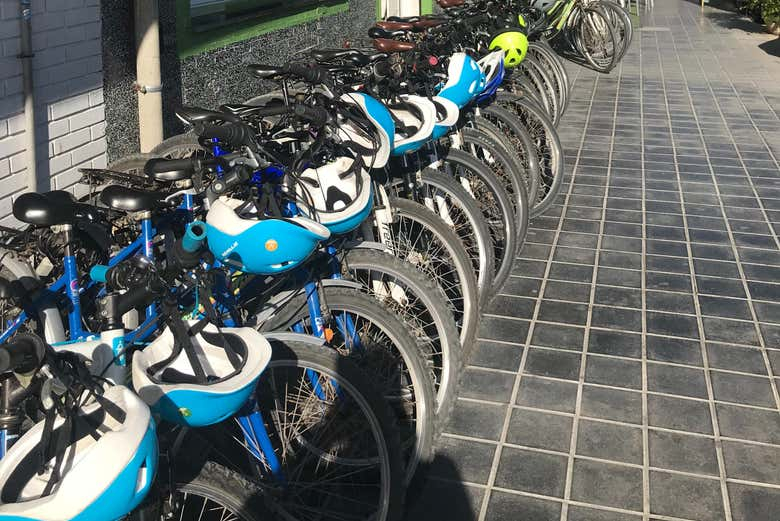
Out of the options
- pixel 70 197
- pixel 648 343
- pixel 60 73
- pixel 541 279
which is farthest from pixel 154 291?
pixel 541 279

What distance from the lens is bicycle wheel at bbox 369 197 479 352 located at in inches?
154

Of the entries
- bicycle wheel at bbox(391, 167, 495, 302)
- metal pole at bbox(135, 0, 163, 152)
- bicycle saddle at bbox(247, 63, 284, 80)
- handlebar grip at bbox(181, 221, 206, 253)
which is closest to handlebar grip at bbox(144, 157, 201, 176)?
→ handlebar grip at bbox(181, 221, 206, 253)

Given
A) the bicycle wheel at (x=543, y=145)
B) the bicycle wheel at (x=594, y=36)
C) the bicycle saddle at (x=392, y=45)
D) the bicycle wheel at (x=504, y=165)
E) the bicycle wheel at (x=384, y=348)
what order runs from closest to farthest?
1. the bicycle wheel at (x=384, y=348)
2. the bicycle saddle at (x=392, y=45)
3. the bicycle wheel at (x=504, y=165)
4. the bicycle wheel at (x=543, y=145)
5. the bicycle wheel at (x=594, y=36)

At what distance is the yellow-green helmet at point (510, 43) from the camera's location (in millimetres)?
6289

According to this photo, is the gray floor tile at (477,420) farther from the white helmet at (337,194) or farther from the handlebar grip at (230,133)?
the handlebar grip at (230,133)

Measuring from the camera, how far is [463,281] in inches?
160

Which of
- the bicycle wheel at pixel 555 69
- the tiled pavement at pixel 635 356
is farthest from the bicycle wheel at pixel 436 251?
the bicycle wheel at pixel 555 69

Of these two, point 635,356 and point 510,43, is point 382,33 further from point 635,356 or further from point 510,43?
point 635,356

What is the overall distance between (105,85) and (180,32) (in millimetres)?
909

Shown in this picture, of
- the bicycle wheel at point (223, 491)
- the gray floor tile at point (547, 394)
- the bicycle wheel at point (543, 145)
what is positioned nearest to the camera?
the bicycle wheel at point (223, 491)

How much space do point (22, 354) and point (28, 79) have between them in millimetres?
2883

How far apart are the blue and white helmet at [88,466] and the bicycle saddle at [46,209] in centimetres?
91

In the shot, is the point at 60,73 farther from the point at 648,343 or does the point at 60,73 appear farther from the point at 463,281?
A: the point at 648,343

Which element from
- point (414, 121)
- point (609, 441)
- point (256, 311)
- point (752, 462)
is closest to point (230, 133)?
point (256, 311)
